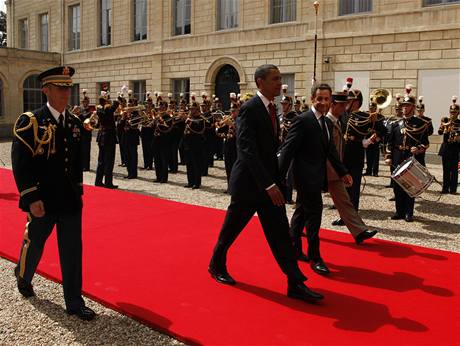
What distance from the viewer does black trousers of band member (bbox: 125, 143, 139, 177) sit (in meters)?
12.4

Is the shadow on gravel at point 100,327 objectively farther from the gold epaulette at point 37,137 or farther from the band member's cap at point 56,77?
the band member's cap at point 56,77

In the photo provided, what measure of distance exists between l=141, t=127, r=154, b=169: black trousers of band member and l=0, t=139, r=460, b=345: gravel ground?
718 mm

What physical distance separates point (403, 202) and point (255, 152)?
4.52m

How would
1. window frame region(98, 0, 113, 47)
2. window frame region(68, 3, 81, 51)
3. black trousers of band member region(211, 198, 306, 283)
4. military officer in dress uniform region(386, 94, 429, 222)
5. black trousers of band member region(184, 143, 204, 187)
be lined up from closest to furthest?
1. black trousers of band member region(211, 198, 306, 283)
2. military officer in dress uniform region(386, 94, 429, 222)
3. black trousers of band member region(184, 143, 204, 187)
4. window frame region(98, 0, 113, 47)
5. window frame region(68, 3, 81, 51)

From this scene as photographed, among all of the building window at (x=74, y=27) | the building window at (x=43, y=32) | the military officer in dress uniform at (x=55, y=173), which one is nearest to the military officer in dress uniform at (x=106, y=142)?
the military officer in dress uniform at (x=55, y=173)

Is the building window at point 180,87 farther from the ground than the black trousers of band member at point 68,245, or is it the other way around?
the building window at point 180,87

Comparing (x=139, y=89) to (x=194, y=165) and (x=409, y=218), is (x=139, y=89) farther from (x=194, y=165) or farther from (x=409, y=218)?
(x=409, y=218)

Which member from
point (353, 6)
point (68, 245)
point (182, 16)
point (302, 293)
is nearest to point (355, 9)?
point (353, 6)

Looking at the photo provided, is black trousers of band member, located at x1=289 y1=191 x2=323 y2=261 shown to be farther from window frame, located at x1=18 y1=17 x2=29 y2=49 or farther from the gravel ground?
window frame, located at x1=18 y1=17 x2=29 y2=49

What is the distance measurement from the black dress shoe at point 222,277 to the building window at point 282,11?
17592 millimetres

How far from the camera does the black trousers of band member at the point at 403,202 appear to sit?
7.66 metres

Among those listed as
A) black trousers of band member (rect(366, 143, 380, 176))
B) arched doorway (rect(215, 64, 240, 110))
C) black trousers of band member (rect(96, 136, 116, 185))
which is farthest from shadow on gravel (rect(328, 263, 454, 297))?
arched doorway (rect(215, 64, 240, 110))

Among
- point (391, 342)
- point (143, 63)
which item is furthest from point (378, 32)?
point (391, 342)

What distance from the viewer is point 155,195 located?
9664 millimetres
